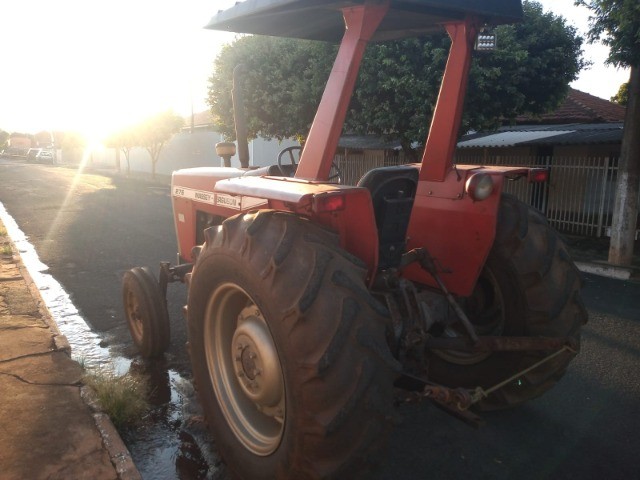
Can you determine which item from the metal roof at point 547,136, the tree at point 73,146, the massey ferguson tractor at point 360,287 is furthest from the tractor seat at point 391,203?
the tree at point 73,146

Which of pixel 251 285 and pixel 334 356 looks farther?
pixel 251 285

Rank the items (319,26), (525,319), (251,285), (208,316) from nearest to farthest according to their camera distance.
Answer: (251,285) → (208,316) → (525,319) → (319,26)

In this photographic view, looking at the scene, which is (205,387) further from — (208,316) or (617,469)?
(617,469)

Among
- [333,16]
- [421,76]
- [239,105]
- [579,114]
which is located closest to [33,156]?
[579,114]

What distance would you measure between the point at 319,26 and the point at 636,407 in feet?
10.9

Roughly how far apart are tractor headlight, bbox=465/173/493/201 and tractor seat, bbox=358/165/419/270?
1.07 feet

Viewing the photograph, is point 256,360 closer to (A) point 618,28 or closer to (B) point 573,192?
(A) point 618,28

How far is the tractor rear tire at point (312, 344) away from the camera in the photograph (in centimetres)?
200

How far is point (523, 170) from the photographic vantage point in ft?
9.71

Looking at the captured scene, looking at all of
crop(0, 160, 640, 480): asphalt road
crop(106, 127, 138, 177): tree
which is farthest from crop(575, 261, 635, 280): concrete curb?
crop(106, 127, 138, 177): tree

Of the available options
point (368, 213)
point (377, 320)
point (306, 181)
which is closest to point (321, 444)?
point (377, 320)

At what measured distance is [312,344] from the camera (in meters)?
2.01

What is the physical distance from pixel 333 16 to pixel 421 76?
293 inches

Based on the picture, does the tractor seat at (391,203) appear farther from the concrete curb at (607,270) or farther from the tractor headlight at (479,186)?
the concrete curb at (607,270)
